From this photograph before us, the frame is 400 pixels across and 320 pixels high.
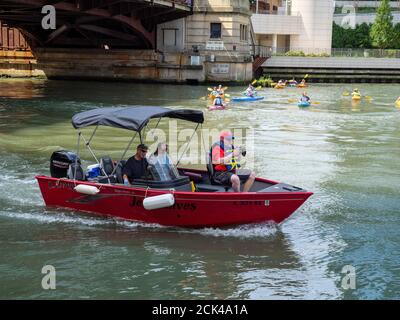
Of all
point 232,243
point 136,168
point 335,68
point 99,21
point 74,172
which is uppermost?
point 99,21

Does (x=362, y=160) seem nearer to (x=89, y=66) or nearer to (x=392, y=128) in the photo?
(x=392, y=128)

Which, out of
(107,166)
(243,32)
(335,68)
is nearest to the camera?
(107,166)

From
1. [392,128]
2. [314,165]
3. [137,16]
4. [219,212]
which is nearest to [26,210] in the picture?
[219,212]

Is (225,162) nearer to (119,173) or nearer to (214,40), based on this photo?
(119,173)

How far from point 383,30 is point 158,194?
63.6 meters

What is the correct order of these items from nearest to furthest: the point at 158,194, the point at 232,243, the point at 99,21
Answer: the point at 232,243
the point at 158,194
the point at 99,21

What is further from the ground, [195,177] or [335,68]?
[335,68]

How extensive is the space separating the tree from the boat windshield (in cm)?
6200

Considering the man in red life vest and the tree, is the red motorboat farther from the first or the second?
the tree

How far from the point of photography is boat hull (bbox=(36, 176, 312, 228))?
1134 cm

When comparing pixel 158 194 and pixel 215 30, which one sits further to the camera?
pixel 215 30

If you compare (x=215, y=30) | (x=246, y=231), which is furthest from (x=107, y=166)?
(x=215, y=30)

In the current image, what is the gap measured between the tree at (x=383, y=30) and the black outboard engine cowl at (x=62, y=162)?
6209 cm

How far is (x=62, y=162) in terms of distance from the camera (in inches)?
509
